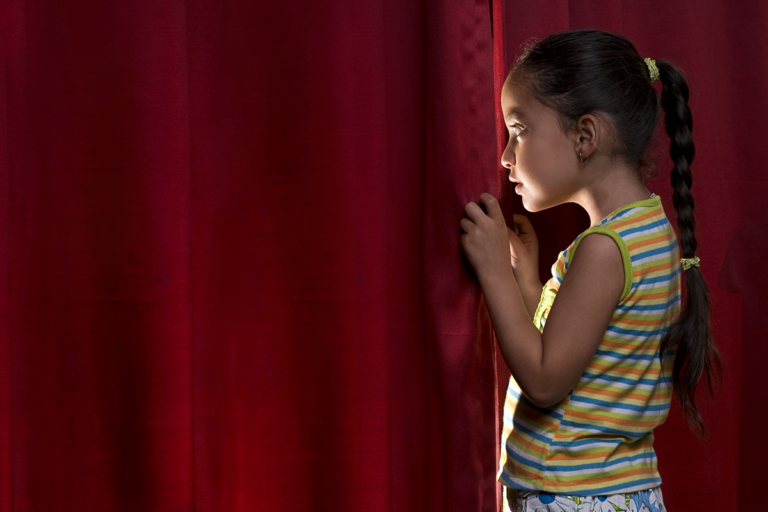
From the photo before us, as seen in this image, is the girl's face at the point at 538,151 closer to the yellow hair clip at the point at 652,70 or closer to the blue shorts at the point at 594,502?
the yellow hair clip at the point at 652,70

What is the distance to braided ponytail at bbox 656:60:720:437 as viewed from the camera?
85cm

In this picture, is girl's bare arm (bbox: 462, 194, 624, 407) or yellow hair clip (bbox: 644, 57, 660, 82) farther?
yellow hair clip (bbox: 644, 57, 660, 82)

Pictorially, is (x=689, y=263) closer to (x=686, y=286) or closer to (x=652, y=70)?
(x=686, y=286)

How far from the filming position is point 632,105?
0.84 m

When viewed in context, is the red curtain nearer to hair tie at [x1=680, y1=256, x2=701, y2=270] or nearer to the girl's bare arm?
the girl's bare arm

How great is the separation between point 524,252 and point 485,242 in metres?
0.19

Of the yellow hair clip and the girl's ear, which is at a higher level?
the yellow hair clip

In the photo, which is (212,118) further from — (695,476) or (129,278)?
(695,476)

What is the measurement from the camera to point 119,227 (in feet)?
2.86

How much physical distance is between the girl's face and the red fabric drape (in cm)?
4

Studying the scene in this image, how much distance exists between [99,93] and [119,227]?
19 centimetres

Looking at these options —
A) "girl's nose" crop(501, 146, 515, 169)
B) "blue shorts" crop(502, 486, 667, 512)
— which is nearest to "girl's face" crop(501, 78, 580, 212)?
"girl's nose" crop(501, 146, 515, 169)

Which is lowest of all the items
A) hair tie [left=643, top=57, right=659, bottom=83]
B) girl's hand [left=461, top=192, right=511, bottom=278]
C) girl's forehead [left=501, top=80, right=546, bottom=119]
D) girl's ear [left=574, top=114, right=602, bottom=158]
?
girl's hand [left=461, top=192, right=511, bottom=278]

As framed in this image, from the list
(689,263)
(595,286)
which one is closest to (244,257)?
(595,286)
